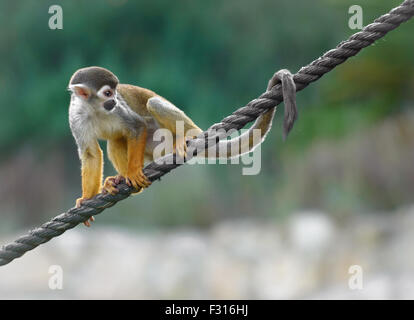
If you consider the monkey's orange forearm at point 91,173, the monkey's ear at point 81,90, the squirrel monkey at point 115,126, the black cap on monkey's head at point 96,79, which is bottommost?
the monkey's orange forearm at point 91,173

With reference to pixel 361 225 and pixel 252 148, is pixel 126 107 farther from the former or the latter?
pixel 361 225

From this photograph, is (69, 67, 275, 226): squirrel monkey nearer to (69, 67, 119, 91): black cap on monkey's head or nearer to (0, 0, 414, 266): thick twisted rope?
(69, 67, 119, 91): black cap on monkey's head

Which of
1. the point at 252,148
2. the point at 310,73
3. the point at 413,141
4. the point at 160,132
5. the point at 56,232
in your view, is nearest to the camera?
the point at 310,73

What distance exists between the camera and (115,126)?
341 cm

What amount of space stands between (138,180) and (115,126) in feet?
1.43

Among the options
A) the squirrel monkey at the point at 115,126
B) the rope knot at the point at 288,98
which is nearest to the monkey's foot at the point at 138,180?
the squirrel monkey at the point at 115,126

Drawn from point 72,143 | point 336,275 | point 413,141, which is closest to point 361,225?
point 336,275

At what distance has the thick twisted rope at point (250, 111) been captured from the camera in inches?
101

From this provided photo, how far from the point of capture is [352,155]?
10977 mm

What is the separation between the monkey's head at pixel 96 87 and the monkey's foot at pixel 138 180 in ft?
1.63

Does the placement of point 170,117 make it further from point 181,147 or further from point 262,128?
point 262,128

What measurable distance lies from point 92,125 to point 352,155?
8417 millimetres

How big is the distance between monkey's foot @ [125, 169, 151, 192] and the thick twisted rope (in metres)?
0.08

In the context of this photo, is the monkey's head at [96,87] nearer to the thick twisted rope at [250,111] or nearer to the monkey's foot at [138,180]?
the monkey's foot at [138,180]
